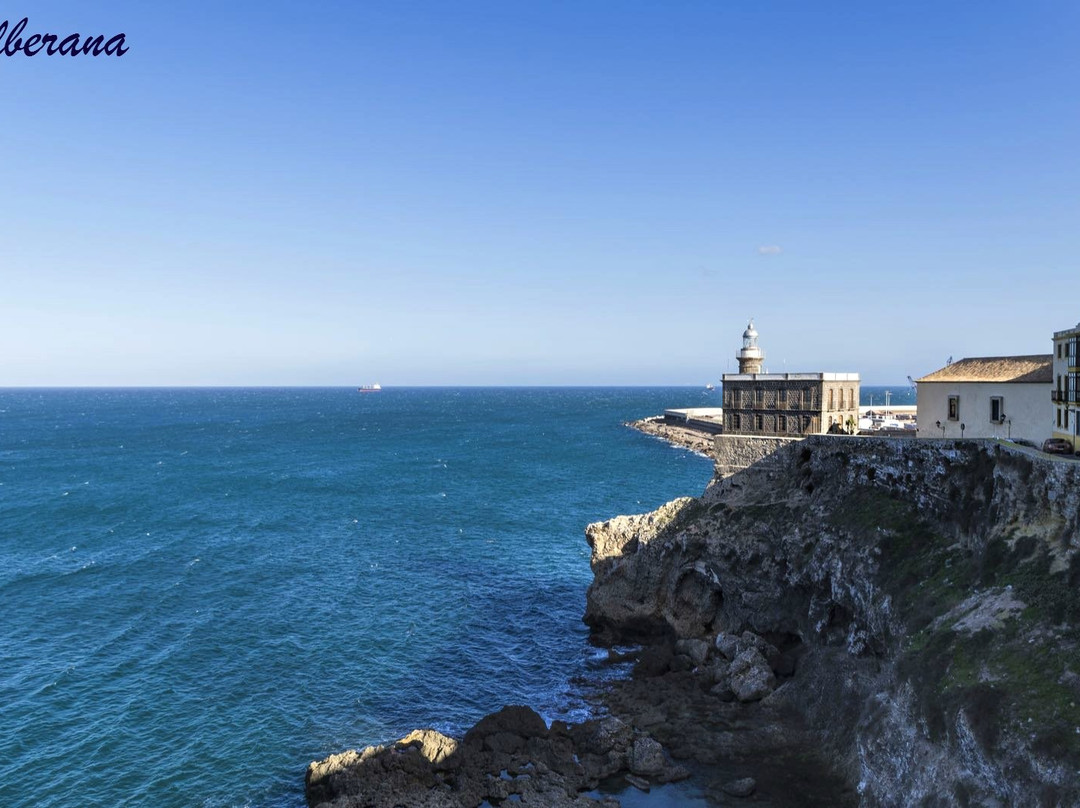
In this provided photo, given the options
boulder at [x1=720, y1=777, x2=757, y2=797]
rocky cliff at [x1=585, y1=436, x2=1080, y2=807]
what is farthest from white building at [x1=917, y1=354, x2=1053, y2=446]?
boulder at [x1=720, y1=777, x2=757, y2=797]

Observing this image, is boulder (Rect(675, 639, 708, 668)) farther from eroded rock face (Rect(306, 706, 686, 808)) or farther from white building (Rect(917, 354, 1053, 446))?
white building (Rect(917, 354, 1053, 446))

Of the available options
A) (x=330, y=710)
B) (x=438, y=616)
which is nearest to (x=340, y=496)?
(x=438, y=616)

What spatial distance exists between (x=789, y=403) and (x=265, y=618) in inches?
1756

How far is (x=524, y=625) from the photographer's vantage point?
52.7 m

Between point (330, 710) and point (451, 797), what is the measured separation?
1165 cm

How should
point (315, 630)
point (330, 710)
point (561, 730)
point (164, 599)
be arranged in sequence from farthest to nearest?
point (164, 599) < point (315, 630) < point (330, 710) < point (561, 730)

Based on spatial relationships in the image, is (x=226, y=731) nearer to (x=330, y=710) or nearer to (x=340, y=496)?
(x=330, y=710)

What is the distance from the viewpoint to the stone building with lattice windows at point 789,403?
5897 centimetres

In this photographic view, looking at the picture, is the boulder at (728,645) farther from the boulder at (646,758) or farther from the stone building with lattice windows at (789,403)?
the stone building with lattice windows at (789,403)

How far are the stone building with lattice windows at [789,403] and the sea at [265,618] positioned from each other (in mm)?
19882

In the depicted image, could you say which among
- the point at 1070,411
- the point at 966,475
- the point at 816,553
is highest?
the point at 1070,411

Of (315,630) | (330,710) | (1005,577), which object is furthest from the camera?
(315,630)

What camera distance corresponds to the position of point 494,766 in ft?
110

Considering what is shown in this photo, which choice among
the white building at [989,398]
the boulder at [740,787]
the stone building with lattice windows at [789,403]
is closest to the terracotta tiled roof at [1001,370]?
the white building at [989,398]
